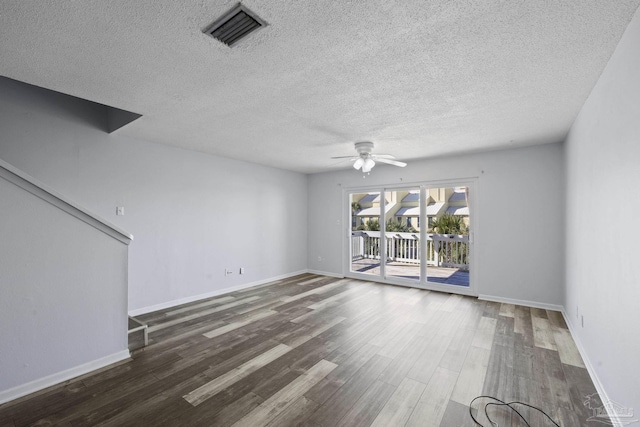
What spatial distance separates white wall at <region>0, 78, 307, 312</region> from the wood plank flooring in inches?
31.7

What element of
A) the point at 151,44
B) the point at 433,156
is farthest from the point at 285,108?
the point at 433,156

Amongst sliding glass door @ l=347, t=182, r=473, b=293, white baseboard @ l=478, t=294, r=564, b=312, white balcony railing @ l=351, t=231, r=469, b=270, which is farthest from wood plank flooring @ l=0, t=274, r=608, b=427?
white balcony railing @ l=351, t=231, r=469, b=270

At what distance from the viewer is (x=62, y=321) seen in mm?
2381

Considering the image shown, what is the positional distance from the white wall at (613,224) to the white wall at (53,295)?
12.9ft

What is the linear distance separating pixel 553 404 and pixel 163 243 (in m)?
4.79

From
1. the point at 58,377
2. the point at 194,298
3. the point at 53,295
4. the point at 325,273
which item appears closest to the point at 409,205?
the point at 325,273

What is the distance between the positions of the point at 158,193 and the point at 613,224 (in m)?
5.07

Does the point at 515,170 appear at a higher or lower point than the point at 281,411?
higher

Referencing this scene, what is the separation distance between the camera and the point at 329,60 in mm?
2002

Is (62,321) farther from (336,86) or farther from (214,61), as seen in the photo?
(336,86)

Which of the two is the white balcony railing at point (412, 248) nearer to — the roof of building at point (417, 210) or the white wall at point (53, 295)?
the roof of building at point (417, 210)

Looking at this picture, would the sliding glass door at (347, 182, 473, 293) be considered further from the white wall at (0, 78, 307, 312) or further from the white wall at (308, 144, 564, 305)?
the white wall at (0, 78, 307, 312)

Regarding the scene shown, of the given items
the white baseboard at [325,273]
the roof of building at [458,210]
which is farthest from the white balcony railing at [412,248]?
the roof of building at [458,210]

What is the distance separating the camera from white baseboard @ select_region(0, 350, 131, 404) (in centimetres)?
210
